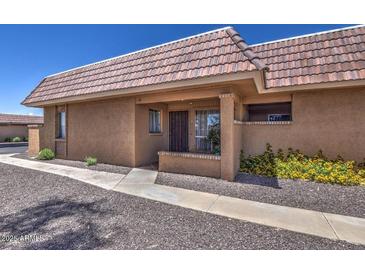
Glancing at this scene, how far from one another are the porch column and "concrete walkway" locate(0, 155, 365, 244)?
1.48 meters

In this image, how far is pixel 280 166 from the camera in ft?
24.6

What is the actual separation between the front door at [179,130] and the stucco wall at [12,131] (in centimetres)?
2824

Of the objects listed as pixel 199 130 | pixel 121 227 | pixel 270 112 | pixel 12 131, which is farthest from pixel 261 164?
pixel 12 131

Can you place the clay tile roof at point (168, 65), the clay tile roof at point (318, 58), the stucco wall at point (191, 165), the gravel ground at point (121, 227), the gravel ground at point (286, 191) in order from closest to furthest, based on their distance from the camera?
the gravel ground at point (121, 227), the gravel ground at point (286, 191), the clay tile roof at point (168, 65), the stucco wall at point (191, 165), the clay tile roof at point (318, 58)

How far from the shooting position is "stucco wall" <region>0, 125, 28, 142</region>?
26.5 meters

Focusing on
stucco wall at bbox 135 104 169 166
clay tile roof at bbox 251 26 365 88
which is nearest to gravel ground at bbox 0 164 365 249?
stucco wall at bbox 135 104 169 166

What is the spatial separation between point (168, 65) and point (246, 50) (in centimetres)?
288

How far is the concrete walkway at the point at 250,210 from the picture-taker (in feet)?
11.8

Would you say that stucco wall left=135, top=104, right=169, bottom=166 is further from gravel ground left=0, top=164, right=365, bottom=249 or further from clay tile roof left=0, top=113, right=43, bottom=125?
clay tile roof left=0, top=113, right=43, bottom=125

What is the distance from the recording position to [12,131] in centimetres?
2761

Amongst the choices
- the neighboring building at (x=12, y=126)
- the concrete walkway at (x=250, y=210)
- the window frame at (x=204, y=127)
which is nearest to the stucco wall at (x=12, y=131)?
the neighboring building at (x=12, y=126)

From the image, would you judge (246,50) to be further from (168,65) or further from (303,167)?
(303,167)

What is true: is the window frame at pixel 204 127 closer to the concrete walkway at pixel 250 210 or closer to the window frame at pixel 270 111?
the window frame at pixel 270 111

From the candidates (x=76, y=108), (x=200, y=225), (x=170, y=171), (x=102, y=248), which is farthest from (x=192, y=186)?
(x=76, y=108)
